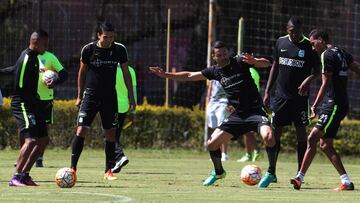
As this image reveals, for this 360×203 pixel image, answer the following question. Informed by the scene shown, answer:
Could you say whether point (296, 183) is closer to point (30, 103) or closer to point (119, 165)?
point (119, 165)

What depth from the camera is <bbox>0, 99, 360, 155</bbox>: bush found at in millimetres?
23581

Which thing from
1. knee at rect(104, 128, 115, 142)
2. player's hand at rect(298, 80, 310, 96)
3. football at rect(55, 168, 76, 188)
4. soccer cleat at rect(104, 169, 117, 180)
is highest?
player's hand at rect(298, 80, 310, 96)

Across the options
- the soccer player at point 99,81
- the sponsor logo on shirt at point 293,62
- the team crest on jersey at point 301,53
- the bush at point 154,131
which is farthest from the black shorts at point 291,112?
the bush at point 154,131

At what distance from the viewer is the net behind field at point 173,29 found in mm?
26766

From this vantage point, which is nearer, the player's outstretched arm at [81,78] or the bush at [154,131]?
the player's outstretched arm at [81,78]

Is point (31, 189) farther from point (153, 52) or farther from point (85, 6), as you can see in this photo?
point (85, 6)

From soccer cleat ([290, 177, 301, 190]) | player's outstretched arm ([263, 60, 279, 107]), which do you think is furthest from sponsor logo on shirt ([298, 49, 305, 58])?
soccer cleat ([290, 177, 301, 190])

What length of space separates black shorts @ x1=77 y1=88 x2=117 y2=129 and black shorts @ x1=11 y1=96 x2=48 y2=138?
797 mm

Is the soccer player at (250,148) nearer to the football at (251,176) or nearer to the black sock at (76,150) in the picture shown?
the black sock at (76,150)

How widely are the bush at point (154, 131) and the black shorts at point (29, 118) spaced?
354 inches

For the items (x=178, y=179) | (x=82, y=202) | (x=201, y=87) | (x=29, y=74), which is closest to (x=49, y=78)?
(x=29, y=74)

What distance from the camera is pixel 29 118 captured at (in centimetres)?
1418

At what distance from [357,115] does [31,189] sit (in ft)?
55.7

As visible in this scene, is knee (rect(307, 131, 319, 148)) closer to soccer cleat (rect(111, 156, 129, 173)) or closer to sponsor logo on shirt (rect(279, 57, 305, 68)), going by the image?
sponsor logo on shirt (rect(279, 57, 305, 68))
